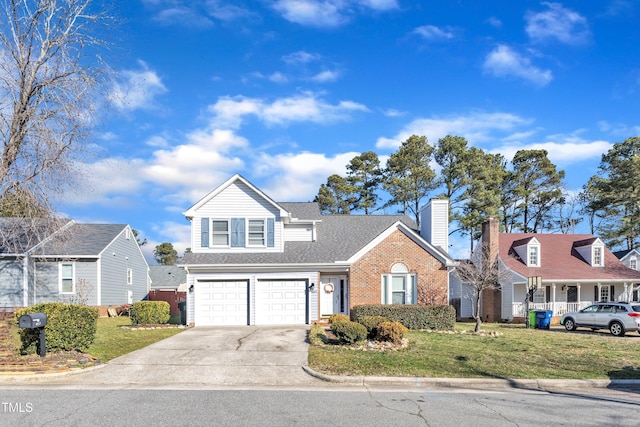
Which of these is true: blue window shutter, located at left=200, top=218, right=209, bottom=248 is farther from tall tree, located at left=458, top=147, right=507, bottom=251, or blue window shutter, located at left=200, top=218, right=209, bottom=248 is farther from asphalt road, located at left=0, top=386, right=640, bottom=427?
tall tree, located at left=458, top=147, right=507, bottom=251

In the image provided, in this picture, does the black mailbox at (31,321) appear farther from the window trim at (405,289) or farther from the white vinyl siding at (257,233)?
the window trim at (405,289)

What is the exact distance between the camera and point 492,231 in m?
32.1

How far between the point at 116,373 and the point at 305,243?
14415 mm

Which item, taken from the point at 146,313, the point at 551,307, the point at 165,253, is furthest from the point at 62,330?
the point at 165,253

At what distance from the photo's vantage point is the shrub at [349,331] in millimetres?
15039

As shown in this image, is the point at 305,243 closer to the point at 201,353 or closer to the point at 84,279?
the point at 201,353

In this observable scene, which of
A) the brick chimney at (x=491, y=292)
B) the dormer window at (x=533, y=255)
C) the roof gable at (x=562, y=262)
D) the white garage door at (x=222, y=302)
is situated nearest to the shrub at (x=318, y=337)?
the white garage door at (x=222, y=302)

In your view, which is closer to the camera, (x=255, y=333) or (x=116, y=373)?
(x=116, y=373)

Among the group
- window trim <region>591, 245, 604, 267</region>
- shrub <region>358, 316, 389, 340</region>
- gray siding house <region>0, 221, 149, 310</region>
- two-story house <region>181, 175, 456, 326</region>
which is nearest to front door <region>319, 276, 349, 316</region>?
two-story house <region>181, 175, 456, 326</region>

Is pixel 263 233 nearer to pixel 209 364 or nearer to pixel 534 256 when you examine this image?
pixel 209 364

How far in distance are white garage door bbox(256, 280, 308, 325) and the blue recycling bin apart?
12659 mm

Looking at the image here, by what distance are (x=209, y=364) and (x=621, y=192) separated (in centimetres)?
4090

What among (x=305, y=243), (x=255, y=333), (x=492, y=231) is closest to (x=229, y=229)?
(x=305, y=243)

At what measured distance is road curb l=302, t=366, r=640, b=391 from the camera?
11.0m
